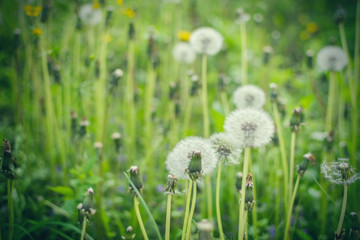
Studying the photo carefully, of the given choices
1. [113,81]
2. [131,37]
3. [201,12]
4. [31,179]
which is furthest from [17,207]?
[201,12]

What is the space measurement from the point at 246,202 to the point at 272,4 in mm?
4772

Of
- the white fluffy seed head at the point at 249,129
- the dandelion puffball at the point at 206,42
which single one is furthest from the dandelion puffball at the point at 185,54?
the white fluffy seed head at the point at 249,129

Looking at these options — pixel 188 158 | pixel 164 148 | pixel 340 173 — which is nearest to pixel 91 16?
pixel 164 148

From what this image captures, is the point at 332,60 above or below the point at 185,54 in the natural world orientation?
below

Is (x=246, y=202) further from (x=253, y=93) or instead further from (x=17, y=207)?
(x=17, y=207)

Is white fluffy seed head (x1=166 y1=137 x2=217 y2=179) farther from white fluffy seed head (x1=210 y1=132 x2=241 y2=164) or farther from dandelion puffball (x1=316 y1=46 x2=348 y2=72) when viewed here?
dandelion puffball (x1=316 y1=46 x2=348 y2=72)

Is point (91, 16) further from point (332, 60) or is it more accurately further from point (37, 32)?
point (332, 60)

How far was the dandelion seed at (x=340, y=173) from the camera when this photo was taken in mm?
741

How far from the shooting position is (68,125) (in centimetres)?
177

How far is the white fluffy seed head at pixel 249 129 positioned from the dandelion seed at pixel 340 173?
21cm

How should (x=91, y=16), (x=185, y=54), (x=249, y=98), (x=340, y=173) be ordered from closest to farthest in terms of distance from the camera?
(x=340, y=173) → (x=249, y=98) → (x=91, y=16) → (x=185, y=54)

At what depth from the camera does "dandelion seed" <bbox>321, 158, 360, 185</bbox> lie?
0.74m

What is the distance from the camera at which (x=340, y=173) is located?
2.49ft

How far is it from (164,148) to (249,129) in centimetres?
115
